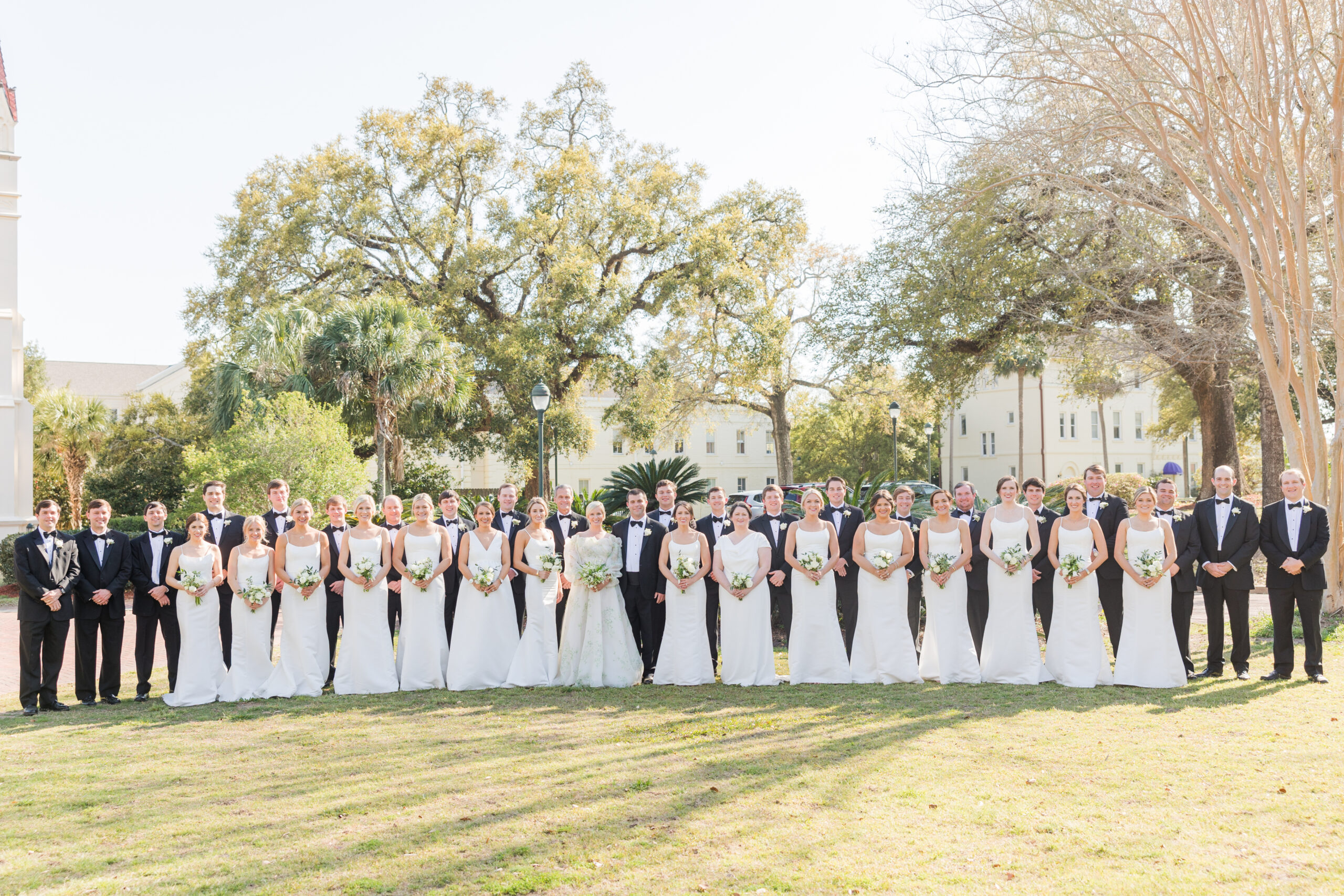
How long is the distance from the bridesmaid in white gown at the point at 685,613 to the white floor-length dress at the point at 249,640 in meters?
3.86

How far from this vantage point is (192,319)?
3192 centimetres

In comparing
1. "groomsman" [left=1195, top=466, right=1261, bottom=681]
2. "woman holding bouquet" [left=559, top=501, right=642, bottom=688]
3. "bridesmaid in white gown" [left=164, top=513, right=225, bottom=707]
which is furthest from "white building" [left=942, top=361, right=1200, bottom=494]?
"bridesmaid in white gown" [left=164, top=513, right=225, bottom=707]

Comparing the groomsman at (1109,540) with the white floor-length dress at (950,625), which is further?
the groomsman at (1109,540)

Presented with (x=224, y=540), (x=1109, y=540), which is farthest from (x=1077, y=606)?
(x=224, y=540)

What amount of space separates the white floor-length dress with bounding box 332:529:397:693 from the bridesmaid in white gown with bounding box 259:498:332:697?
0.76ft

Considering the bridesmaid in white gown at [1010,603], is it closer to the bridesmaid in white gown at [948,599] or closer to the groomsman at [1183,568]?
the bridesmaid in white gown at [948,599]

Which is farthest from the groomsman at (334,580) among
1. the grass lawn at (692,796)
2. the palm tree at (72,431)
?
the palm tree at (72,431)

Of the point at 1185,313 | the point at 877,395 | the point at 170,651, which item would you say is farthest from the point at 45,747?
the point at 877,395

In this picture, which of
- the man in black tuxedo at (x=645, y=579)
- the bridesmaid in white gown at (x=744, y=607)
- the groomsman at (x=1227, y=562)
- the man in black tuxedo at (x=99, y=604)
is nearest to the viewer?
the man in black tuxedo at (x=99, y=604)

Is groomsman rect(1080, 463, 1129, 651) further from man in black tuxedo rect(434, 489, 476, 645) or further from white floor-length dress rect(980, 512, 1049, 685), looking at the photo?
man in black tuxedo rect(434, 489, 476, 645)

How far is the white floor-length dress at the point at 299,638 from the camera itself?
9922 mm

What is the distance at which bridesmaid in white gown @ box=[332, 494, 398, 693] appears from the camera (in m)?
10.1

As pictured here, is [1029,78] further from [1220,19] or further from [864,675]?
[864,675]

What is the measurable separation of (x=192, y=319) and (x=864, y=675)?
1113 inches
